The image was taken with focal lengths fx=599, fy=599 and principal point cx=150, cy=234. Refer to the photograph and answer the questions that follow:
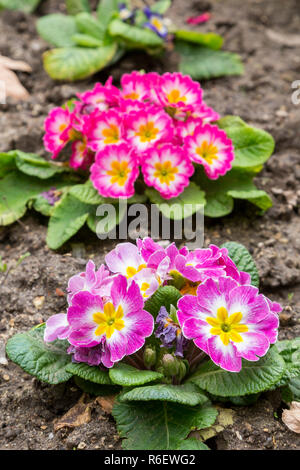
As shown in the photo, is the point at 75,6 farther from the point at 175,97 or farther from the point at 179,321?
the point at 179,321

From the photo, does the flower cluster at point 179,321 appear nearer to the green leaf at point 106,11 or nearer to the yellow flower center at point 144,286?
the yellow flower center at point 144,286

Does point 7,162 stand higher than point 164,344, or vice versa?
point 164,344

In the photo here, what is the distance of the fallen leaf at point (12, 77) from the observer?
374 cm

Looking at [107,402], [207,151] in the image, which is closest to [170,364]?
[107,402]

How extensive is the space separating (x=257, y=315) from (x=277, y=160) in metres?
1.60

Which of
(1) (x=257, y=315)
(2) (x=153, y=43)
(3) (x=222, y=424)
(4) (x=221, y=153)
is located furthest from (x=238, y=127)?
(3) (x=222, y=424)

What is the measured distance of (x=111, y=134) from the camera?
2824 millimetres

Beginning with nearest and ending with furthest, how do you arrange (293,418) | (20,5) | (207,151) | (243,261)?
(293,418) → (243,261) → (207,151) → (20,5)

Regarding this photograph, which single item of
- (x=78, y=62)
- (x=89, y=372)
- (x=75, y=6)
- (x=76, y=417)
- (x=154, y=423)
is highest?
(x=75, y=6)

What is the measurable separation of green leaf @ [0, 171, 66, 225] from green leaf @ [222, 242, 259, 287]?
1134mm

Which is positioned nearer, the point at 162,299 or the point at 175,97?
the point at 162,299

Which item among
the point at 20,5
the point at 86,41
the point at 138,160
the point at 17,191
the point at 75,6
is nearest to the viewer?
Answer: the point at 138,160

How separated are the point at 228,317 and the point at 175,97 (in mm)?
1440

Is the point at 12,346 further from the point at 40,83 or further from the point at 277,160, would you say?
the point at 40,83
